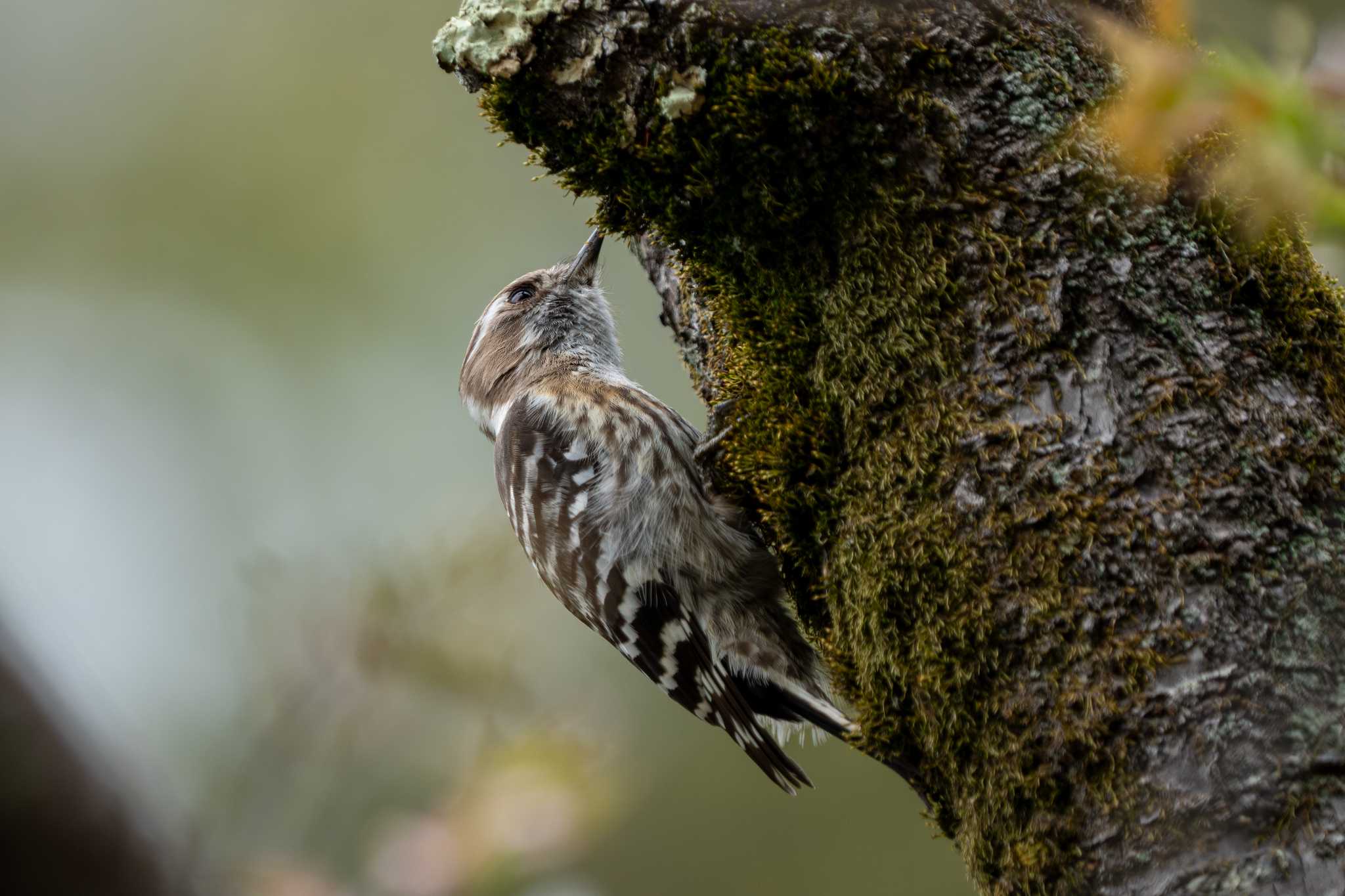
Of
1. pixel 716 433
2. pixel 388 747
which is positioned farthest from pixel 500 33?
pixel 388 747

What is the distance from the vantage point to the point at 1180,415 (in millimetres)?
1657

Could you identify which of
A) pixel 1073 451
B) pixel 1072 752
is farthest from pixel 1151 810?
pixel 1073 451

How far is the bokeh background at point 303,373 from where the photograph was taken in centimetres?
423

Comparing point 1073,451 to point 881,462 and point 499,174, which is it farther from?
point 499,174

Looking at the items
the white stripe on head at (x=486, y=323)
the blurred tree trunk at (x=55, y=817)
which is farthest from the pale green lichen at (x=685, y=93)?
the white stripe on head at (x=486, y=323)

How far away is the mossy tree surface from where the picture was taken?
4.95ft

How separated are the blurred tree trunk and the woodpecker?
2.00 metres

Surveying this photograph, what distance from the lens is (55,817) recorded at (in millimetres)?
1103

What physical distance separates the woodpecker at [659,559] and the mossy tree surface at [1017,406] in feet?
2.71

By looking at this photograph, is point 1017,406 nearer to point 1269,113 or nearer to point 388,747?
point 1269,113

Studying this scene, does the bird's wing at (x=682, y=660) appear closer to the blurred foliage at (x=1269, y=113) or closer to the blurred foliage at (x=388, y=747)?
the blurred foliage at (x=388, y=747)

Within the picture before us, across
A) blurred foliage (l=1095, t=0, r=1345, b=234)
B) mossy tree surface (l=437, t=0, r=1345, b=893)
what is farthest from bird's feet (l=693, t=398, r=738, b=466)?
blurred foliage (l=1095, t=0, r=1345, b=234)

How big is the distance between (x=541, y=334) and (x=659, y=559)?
1.14 metres

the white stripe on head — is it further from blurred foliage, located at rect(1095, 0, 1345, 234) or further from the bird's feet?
blurred foliage, located at rect(1095, 0, 1345, 234)
